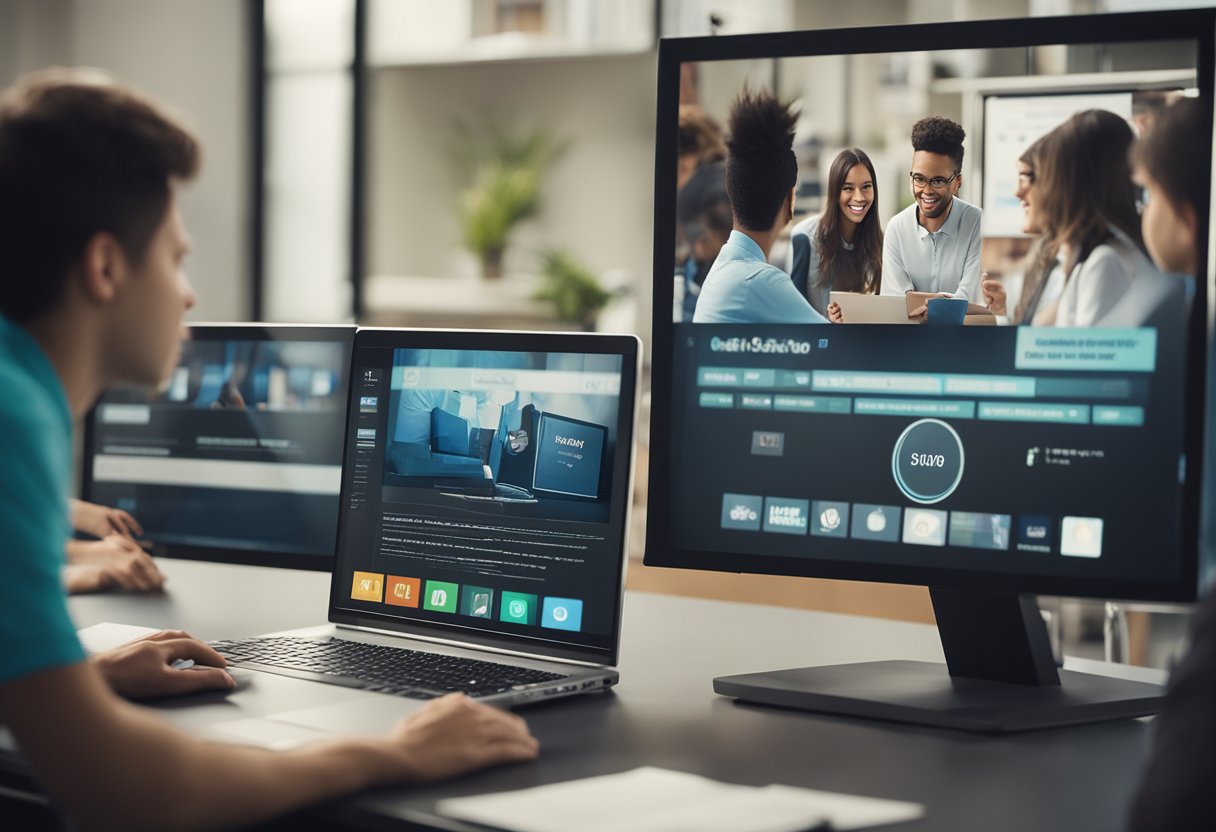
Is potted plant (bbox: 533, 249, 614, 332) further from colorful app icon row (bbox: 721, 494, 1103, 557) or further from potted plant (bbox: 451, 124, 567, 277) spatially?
colorful app icon row (bbox: 721, 494, 1103, 557)

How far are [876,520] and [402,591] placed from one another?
533 mm

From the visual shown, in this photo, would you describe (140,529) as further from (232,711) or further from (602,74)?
(602,74)

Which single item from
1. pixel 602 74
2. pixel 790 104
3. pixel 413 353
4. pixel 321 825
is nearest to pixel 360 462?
pixel 413 353

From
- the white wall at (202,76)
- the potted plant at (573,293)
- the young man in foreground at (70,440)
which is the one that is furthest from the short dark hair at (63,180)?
the white wall at (202,76)

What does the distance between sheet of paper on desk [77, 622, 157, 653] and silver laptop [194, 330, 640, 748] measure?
0.11m

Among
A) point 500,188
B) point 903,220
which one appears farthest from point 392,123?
point 903,220

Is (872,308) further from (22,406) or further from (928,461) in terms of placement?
(22,406)

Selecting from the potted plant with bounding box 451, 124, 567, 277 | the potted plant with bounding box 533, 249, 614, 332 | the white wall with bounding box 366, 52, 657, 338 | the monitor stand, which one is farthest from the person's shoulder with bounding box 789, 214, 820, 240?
the potted plant with bounding box 451, 124, 567, 277

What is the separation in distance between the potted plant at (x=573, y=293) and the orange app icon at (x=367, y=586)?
3.34 m

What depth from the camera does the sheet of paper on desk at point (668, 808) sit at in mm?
848

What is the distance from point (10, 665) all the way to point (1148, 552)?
91 centimetres

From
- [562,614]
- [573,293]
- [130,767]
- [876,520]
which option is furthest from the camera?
[573,293]

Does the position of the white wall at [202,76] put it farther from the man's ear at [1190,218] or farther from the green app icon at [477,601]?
the man's ear at [1190,218]

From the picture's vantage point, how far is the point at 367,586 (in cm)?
148
